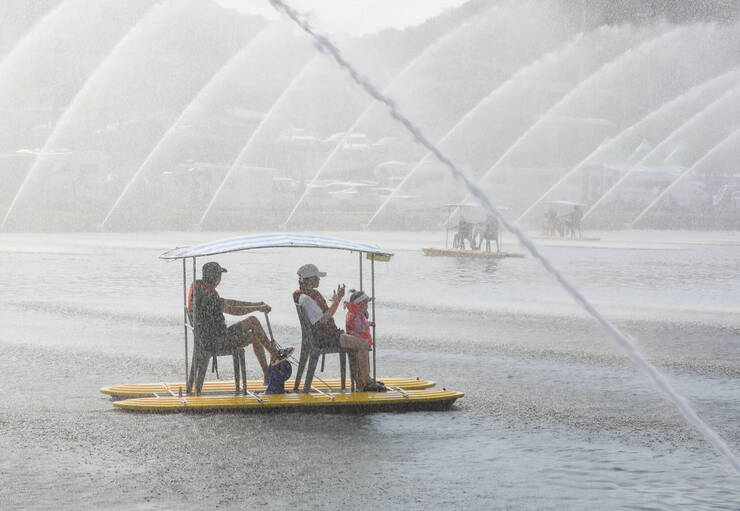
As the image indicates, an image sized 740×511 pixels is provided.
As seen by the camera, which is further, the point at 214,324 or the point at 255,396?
the point at 255,396

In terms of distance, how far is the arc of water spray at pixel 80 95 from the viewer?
72306 millimetres

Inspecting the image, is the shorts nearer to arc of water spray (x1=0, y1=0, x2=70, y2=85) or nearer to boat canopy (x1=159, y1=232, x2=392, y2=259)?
boat canopy (x1=159, y1=232, x2=392, y2=259)

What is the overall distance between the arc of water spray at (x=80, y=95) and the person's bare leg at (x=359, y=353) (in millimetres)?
49594

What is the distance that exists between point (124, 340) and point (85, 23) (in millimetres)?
88167

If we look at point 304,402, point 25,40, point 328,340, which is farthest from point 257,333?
point 25,40

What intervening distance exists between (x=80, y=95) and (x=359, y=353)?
8350cm

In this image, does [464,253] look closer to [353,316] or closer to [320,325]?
[353,316]

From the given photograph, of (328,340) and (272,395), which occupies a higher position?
(328,340)

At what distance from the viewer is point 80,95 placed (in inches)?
3639

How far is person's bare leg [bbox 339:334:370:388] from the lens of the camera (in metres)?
12.8

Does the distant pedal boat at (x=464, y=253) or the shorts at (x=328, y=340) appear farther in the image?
the distant pedal boat at (x=464, y=253)

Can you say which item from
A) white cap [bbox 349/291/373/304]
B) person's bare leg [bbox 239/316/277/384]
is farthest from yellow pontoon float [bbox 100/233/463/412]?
white cap [bbox 349/291/373/304]

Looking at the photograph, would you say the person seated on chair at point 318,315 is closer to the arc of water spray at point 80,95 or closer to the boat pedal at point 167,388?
the boat pedal at point 167,388

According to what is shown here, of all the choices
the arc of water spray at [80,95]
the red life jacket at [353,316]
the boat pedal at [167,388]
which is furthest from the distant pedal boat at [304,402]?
the arc of water spray at [80,95]
